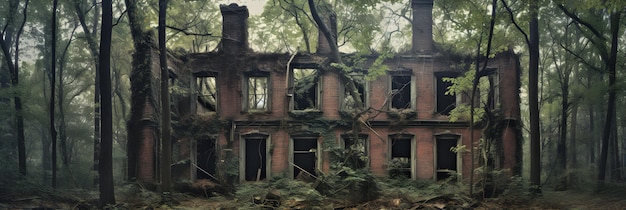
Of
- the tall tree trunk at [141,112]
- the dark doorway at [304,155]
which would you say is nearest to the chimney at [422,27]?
the dark doorway at [304,155]

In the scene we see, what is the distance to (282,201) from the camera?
12555 mm

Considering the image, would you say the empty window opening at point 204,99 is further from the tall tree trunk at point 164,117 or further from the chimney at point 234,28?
the tall tree trunk at point 164,117

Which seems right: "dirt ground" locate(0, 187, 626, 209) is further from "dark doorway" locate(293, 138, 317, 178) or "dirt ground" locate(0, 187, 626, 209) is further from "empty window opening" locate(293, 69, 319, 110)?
"empty window opening" locate(293, 69, 319, 110)

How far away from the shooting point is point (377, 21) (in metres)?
24.0

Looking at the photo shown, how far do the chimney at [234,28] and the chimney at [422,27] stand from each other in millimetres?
8221

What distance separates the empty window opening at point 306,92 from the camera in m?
18.7

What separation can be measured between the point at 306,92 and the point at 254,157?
4029mm

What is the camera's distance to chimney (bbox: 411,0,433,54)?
18.9m

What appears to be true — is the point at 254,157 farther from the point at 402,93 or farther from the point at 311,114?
the point at 402,93

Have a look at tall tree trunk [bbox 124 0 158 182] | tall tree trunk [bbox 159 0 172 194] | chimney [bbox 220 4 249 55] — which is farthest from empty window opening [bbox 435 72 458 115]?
tall tree trunk [bbox 124 0 158 182]

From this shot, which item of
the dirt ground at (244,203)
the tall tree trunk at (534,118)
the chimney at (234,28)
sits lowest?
the dirt ground at (244,203)

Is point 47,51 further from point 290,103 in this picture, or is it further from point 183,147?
point 290,103

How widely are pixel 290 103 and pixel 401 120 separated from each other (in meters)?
5.26

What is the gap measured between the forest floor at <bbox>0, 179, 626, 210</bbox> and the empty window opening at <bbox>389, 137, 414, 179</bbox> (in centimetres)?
426
